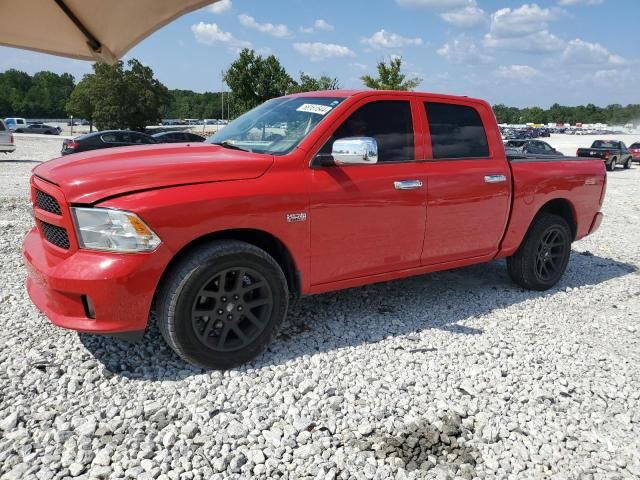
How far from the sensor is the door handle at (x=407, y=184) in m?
3.91

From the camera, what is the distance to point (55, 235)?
3.12 meters

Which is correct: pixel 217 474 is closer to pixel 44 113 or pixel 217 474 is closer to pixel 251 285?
pixel 251 285

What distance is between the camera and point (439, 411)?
3033 millimetres

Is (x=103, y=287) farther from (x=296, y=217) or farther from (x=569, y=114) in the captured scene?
(x=569, y=114)

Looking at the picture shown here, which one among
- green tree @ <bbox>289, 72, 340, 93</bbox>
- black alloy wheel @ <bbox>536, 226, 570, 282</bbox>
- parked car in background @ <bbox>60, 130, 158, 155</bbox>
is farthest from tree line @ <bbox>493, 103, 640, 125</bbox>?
black alloy wheel @ <bbox>536, 226, 570, 282</bbox>

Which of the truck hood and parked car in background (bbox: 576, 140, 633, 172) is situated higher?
the truck hood

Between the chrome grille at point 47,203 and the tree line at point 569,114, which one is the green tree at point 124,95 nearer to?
the chrome grille at point 47,203

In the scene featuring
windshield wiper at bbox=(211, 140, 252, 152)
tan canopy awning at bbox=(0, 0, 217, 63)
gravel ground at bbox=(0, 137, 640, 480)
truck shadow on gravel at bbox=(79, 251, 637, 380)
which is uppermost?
tan canopy awning at bbox=(0, 0, 217, 63)

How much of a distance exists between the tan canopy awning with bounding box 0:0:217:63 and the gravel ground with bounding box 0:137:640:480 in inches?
87.4

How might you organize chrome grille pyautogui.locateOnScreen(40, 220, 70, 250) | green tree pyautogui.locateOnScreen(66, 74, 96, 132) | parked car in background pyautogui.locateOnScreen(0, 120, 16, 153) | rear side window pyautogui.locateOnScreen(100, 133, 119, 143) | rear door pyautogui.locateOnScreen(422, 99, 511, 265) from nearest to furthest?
chrome grille pyautogui.locateOnScreen(40, 220, 70, 250) < rear door pyautogui.locateOnScreen(422, 99, 511, 265) < rear side window pyautogui.locateOnScreen(100, 133, 119, 143) < parked car in background pyautogui.locateOnScreen(0, 120, 16, 153) < green tree pyautogui.locateOnScreen(66, 74, 96, 132)

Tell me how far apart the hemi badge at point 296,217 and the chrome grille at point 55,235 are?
135cm

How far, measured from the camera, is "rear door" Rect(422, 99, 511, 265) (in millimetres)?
4211

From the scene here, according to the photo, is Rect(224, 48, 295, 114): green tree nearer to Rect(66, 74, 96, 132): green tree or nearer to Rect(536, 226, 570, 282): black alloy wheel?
Rect(66, 74, 96, 132): green tree

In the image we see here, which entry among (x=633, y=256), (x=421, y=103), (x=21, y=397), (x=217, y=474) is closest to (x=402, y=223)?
(x=421, y=103)
